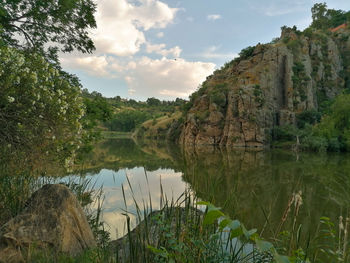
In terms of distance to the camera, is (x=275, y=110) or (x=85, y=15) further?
(x=275, y=110)

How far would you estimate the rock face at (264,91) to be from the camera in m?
53.6

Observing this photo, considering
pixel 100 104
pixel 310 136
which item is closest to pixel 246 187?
pixel 100 104

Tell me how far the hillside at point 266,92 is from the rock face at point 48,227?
49499 mm

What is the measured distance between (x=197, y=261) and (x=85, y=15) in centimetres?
1134

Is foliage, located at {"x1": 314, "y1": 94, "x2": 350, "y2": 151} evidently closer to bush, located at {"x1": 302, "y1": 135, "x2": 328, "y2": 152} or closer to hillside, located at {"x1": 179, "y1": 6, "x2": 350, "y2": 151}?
bush, located at {"x1": 302, "y1": 135, "x2": 328, "y2": 152}

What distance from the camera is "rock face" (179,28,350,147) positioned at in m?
53.6

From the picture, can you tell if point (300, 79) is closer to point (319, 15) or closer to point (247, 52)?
point (247, 52)

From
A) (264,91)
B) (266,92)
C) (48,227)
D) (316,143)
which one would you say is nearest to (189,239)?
(48,227)

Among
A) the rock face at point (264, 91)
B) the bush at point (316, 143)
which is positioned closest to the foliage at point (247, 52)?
the rock face at point (264, 91)

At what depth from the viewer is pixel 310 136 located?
1630 inches

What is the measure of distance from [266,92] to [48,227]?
191ft

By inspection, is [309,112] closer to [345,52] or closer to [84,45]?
[345,52]

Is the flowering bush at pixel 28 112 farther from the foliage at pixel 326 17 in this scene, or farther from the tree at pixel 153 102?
the tree at pixel 153 102

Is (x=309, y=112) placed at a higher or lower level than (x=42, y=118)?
higher
